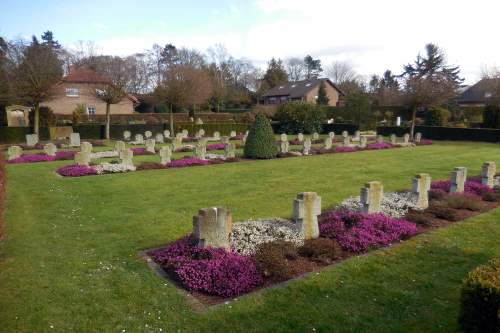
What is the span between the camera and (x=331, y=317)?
4648mm

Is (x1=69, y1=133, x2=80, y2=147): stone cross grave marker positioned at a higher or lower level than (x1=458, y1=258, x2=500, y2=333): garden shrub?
higher

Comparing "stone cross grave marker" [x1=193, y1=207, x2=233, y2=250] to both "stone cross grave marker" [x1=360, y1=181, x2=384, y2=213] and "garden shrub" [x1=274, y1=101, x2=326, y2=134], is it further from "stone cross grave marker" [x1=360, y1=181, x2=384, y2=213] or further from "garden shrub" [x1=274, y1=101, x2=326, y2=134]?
"garden shrub" [x1=274, y1=101, x2=326, y2=134]

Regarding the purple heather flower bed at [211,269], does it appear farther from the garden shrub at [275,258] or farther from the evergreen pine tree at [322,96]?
the evergreen pine tree at [322,96]

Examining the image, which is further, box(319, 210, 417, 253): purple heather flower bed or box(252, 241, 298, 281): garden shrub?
box(319, 210, 417, 253): purple heather flower bed

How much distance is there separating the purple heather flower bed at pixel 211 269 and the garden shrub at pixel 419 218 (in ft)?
14.5

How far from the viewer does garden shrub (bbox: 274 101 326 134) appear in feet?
124

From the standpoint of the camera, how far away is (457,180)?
10430 mm

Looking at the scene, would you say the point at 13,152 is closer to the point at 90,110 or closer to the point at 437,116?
the point at 90,110

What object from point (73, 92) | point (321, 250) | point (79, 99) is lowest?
point (321, 250)

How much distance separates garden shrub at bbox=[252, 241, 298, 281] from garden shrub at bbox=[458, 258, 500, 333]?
2.49 m

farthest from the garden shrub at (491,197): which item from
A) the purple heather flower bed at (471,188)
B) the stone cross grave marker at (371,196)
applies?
the stone cross grave marker at (371,196)

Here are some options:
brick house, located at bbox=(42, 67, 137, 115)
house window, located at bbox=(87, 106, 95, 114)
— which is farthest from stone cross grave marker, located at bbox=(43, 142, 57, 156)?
house window, located at bbox=(87, 106, 95, 114)

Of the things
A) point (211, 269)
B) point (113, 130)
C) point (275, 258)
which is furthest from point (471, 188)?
point (113, 130)

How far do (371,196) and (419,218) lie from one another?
4.24 ft
